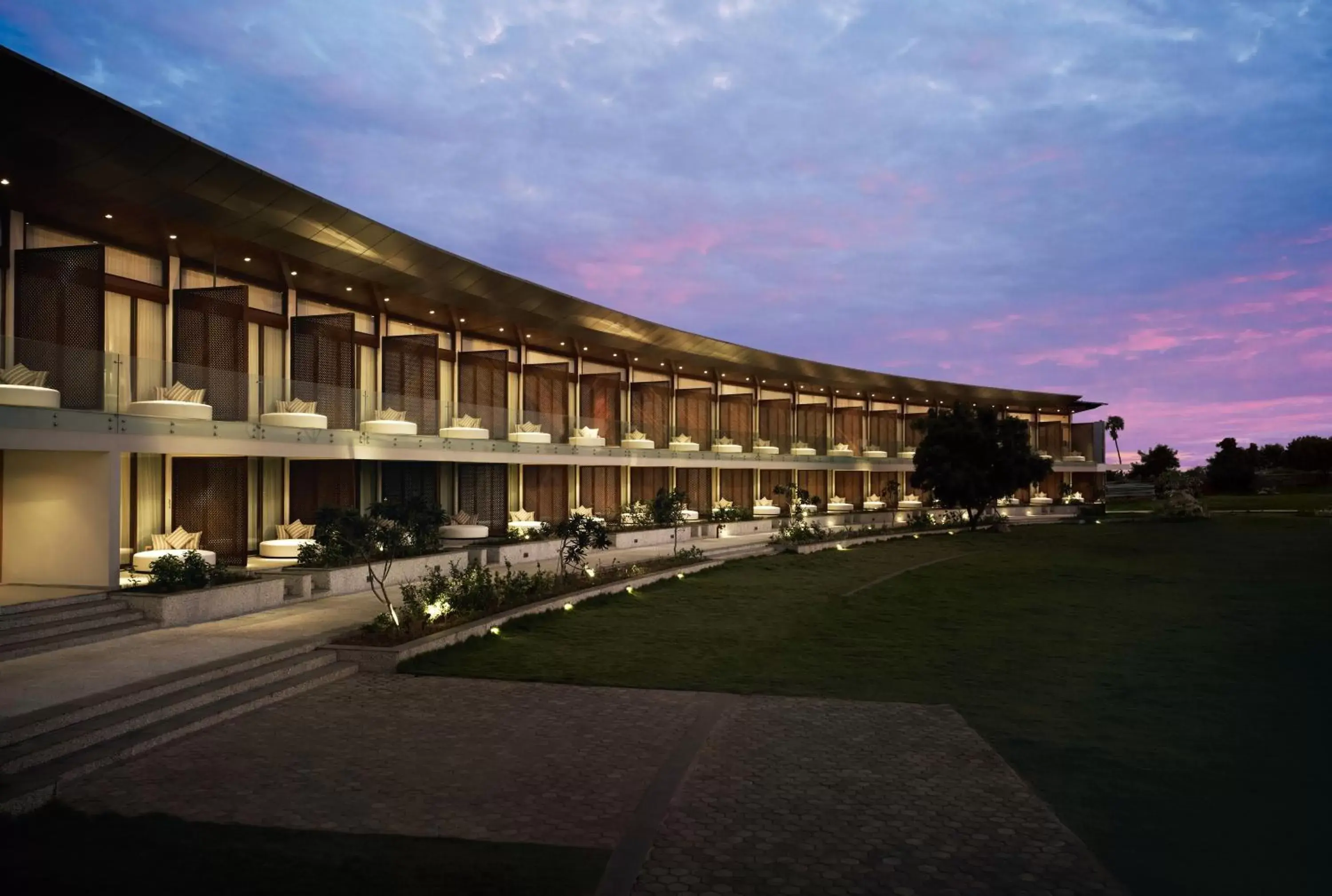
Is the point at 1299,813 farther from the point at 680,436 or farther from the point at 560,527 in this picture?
the point at 680,436

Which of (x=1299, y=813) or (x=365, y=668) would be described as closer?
(x=1299, y=813)

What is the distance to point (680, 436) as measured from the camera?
36.7 meters

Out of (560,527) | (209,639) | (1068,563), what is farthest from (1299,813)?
(1068,563)

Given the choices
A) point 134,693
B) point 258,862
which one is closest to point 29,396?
point 134,693

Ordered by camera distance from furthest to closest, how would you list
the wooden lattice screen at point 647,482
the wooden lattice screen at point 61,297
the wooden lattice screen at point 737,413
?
the wooden lattice screen at point 737,413, the wooden lattice screen at point 647,482, the wooden lattice screen at point 61,297

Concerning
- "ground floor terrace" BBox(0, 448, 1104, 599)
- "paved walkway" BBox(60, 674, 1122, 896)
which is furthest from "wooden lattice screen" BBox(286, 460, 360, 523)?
"paved walkway" BBox(60, 674, 1122, 896)

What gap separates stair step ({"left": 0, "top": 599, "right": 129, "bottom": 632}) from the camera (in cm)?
1149

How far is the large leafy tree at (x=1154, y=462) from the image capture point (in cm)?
10481

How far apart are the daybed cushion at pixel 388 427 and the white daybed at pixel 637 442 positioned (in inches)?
438

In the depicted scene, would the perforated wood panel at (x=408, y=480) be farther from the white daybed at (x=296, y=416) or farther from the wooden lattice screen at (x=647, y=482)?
the wooden lattice screen at (x=647, y=482)

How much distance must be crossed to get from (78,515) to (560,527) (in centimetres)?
922

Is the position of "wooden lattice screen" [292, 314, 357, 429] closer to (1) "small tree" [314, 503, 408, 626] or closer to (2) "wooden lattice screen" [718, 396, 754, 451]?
(1) "small tree" [314, 503, 408, 626]

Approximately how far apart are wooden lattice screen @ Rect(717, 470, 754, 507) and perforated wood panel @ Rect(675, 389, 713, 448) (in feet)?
8.55

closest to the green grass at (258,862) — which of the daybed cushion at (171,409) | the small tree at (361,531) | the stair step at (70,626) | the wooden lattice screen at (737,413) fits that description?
the stair step at (70,626)
